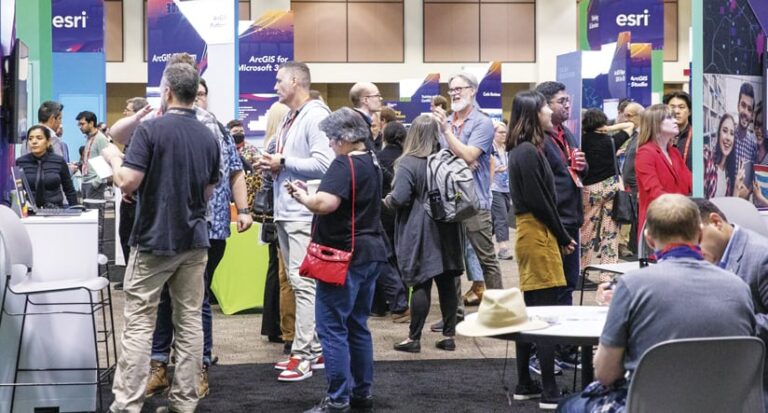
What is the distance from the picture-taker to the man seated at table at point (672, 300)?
2.72 meters

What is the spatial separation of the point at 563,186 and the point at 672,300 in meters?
2.49

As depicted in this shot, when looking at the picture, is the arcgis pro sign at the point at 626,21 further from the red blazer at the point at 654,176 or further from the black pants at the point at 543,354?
the black pants at the point at 543,354

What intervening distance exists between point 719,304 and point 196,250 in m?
2.31

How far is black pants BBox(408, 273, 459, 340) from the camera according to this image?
5820 mm

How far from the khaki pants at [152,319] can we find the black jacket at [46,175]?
3.03m

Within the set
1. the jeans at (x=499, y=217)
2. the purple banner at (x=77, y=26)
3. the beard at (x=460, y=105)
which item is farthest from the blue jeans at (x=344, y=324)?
the purple banner at (x=77, y=26)

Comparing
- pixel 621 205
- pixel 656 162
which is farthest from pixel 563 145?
pixel 621 205

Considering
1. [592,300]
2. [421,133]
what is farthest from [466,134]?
[592,300]

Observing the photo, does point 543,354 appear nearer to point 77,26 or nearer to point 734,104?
point 734,104

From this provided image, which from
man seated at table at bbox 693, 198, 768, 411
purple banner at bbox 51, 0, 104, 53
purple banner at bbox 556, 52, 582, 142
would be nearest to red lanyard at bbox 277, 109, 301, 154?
man seated at table at bbox 693, 198, 768, 411

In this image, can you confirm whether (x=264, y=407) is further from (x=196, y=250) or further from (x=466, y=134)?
(x=466, y=134)

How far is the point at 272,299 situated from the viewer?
20.3ft

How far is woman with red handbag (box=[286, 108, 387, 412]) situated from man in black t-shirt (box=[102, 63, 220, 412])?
42 cm

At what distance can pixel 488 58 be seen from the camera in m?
23.7
